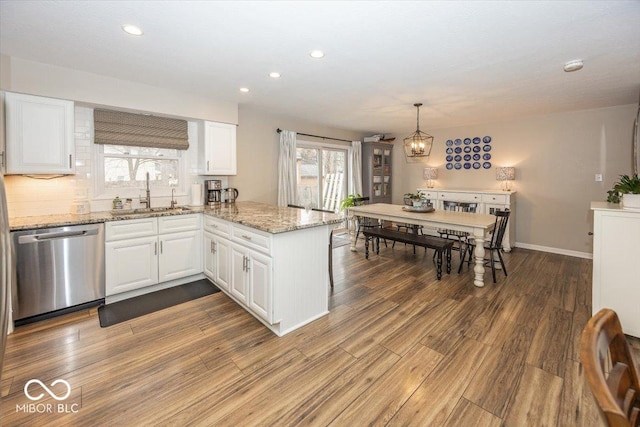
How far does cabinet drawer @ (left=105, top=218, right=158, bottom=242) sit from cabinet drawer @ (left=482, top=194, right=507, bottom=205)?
Result: 527cm

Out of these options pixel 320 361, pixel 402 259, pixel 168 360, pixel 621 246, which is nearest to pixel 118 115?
pixel 168 360

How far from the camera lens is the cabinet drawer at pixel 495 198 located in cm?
511

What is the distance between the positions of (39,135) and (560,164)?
705 centimetres

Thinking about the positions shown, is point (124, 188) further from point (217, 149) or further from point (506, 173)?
point (506, 173)

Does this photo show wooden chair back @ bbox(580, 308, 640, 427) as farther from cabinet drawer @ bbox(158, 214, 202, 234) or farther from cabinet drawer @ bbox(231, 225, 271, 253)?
cabinet drawer @ bbox(158, 214, 202, 234)

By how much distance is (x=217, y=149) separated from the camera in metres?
4.08

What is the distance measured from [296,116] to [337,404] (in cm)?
443

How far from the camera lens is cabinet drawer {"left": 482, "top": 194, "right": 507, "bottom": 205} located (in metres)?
5.11

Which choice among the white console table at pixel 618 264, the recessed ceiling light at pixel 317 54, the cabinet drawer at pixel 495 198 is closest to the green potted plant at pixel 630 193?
the white console table at pixel 618 264

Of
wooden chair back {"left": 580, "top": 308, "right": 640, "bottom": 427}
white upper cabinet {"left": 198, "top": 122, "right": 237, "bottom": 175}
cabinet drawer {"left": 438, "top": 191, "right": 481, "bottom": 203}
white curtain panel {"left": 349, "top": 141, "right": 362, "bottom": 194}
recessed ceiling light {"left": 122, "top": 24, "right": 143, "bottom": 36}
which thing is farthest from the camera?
white curtain panel {"left": 349, "top": 141, "right": 362, "bottom": 194}

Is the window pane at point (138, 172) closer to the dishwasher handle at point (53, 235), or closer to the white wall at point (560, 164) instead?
the dishwasher handle at point (53, 235)

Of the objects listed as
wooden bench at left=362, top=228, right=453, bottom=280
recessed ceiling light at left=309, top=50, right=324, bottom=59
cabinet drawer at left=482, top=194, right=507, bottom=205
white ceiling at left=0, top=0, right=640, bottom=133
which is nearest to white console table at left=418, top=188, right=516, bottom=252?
cabinet drawer at left=482, top=194, right=507, bottom=205

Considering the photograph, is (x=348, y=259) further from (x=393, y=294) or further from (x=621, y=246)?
(x=621, y=246)

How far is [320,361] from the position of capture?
84.8 inches
